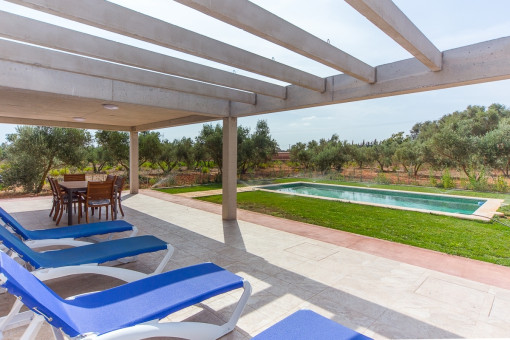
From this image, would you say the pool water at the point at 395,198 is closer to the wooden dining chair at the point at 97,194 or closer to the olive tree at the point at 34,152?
the wooden dining chair at the point at 97,194

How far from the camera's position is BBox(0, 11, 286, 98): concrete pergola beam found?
2.90 m

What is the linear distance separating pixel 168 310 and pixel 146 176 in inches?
693

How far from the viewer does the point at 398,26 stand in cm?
265

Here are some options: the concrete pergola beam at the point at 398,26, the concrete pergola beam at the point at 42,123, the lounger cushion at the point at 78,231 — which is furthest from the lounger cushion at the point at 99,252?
the concrete pergola beam at the point at 42,123

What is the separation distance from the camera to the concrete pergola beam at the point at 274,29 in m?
2.32

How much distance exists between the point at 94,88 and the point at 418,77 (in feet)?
17.5

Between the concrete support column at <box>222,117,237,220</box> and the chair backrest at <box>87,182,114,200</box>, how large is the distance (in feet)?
9.41

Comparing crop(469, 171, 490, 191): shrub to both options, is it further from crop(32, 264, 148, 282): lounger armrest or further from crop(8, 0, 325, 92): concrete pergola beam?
crop(32, 264, 148, 282): lounger armrest

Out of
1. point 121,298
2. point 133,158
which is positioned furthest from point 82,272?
point 133,158

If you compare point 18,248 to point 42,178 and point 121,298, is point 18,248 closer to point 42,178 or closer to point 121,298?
point 121,298

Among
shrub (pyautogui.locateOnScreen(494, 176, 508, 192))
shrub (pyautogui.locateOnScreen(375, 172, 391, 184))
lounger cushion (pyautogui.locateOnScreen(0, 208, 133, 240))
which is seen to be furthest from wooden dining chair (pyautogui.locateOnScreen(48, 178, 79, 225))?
shrub (pyautogui.locateOnScreen(494, 176, 508, 192))

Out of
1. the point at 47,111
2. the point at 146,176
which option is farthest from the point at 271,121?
the point at 47,111

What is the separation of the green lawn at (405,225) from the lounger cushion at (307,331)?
4556 mm

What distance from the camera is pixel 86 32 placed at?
3.36 meters
